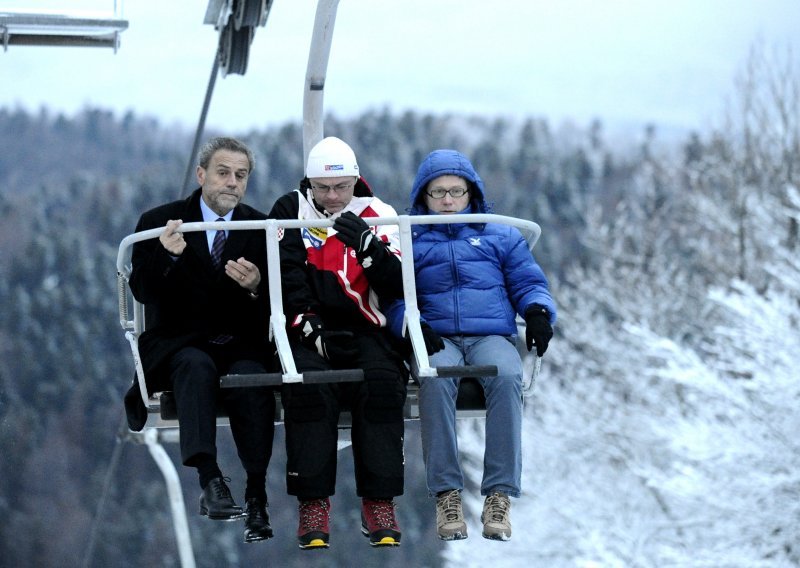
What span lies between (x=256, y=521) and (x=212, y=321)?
0.78 m

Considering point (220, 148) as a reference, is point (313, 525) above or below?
below

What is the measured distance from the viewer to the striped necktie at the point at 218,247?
6418mm

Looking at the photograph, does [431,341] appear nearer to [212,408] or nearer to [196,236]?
[212,408]

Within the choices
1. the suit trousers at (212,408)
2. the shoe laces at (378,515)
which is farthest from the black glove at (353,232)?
the shoe laces at (378,515)

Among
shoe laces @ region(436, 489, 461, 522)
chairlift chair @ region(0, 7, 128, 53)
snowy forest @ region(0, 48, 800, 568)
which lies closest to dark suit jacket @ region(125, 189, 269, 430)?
shoe laces @ region(436, 489, 461, 522)

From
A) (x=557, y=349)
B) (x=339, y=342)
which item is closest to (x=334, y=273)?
(x=339, y=342)

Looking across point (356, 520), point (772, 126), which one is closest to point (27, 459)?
point (356, 520)

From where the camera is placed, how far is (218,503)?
606 cm

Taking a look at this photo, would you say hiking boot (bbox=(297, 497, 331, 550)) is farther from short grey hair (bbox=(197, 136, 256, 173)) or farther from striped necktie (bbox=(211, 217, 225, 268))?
short grey hair (bbox=(197, 136, 256, 173))

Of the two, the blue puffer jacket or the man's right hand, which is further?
the blue puffer jacket

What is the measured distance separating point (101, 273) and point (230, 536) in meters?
12.9

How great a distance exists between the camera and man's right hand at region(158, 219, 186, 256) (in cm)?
621

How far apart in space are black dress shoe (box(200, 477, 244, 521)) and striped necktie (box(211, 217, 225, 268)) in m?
0.81

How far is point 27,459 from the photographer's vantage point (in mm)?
59688
